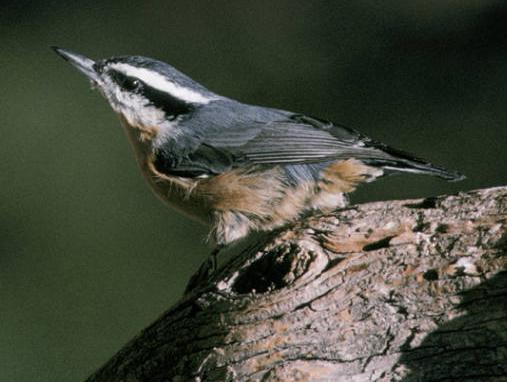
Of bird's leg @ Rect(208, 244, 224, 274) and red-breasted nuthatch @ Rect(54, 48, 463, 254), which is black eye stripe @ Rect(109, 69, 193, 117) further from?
bird's leg @ Rect(208, 244, 224, 274)

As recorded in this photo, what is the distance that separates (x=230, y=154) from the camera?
12.6 ft

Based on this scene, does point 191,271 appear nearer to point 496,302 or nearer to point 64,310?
point 64,310

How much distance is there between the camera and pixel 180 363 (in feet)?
9.20

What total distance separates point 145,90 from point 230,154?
0.46 meters

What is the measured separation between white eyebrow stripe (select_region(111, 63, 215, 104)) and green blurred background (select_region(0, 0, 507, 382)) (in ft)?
3.76

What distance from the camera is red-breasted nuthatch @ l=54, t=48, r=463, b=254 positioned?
3.67 meters

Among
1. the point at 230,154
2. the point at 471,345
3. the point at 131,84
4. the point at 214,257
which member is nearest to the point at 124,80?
the point at 131,84

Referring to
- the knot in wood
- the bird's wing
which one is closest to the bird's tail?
the bird's wing

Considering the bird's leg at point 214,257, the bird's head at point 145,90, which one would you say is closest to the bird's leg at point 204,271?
the bird's leg at point 214,257

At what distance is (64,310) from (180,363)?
233cm

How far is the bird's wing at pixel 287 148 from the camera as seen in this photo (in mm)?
3678

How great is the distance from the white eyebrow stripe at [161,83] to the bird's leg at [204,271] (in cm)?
Answer: 69

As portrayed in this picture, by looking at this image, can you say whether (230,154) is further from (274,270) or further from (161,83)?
(274,270)

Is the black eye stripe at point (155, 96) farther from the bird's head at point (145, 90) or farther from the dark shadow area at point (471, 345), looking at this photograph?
the dark shadow area at point (471, 345)
